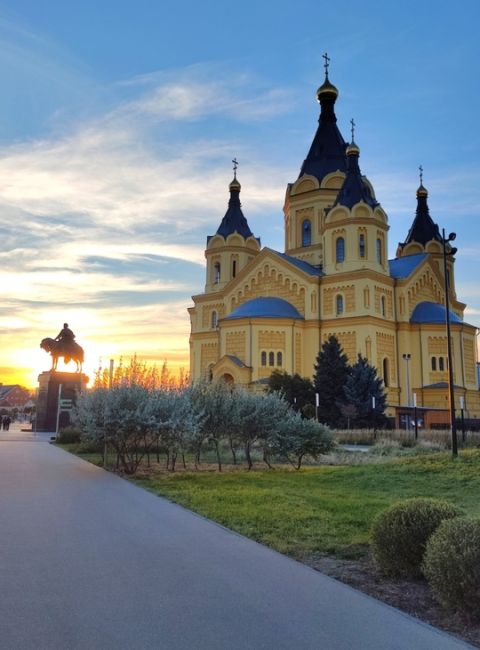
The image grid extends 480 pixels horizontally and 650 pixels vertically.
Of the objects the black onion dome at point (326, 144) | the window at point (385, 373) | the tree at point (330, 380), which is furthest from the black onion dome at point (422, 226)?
the tree at point (330, 380)

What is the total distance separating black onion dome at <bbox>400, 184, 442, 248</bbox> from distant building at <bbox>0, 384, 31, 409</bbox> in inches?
3661

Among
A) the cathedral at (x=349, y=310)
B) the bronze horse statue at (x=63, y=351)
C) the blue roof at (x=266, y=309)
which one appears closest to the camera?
the bronze horse statue at (x=63, y=351)

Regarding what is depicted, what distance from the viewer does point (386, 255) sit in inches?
1802

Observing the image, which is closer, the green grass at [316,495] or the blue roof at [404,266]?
the green grass at [316,495]

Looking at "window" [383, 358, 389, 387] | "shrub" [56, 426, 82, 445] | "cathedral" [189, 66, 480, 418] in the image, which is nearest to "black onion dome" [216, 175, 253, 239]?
"cathedral" [189, 66, 480, 418]

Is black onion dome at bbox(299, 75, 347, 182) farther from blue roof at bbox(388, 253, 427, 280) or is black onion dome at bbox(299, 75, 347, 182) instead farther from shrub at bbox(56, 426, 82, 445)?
shrub at bbox(56, 426, 82, 445)

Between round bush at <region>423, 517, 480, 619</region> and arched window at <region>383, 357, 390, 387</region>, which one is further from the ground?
arched window at <region>383, 357, 390, 387</region>

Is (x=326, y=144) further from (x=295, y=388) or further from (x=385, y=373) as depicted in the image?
(x=295, y=388)

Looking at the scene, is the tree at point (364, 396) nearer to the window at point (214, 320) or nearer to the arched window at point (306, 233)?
the arched window at point (306, 233)

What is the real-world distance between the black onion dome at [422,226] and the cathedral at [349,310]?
18.7 feet

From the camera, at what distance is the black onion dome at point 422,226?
5603cm

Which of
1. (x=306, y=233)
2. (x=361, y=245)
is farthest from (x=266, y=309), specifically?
(x=306, y=233)

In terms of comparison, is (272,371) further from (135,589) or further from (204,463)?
(135,589)

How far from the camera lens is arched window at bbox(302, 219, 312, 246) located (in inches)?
2035
